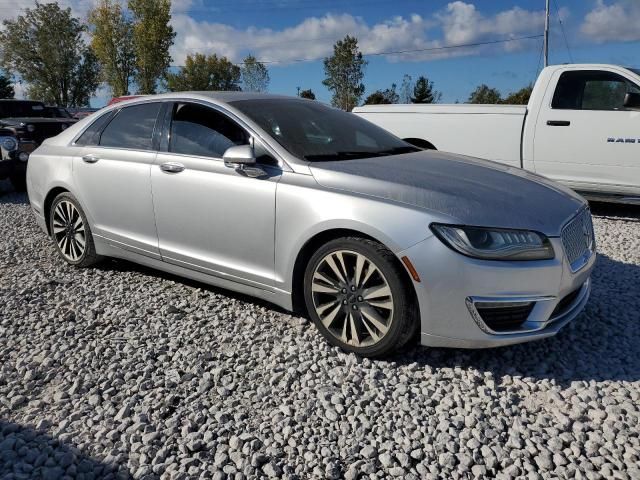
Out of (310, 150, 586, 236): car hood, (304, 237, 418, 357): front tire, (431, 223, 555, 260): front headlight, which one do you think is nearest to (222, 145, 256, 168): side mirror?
(310, 150, 586, 236): car hood

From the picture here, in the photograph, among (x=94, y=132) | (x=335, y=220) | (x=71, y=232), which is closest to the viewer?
(x=335, y=220)

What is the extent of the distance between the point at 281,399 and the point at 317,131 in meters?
1.98

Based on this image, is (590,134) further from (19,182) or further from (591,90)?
(19,182)

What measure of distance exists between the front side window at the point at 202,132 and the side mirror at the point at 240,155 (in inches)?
9.8

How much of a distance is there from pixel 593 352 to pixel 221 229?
8.18 ft

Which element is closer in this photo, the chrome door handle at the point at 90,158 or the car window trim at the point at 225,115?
the car window trim at the point at 225,115

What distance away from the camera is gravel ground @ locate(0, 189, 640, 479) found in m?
2.36

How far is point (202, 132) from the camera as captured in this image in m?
3.92

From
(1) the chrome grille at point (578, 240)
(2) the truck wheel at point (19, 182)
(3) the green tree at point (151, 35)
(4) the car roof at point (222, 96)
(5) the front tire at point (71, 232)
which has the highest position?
(3) the green tree at point (151, 35)

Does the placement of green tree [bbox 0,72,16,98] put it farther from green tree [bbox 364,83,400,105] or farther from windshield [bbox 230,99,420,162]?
windshield [bbox 230,99,420,162]

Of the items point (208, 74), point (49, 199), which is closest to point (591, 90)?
point (49, 199)

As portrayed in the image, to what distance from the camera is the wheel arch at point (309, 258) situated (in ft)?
9.82

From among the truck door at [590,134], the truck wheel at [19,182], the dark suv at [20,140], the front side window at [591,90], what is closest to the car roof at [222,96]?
the truck door at [590,134]

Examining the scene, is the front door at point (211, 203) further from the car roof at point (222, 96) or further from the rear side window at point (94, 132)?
the rear side window at point (94, 132)
